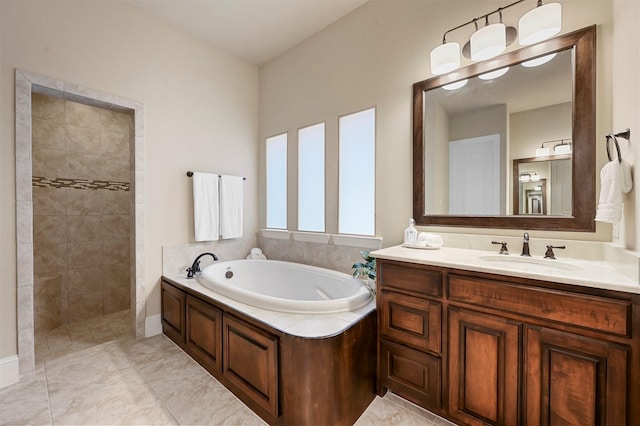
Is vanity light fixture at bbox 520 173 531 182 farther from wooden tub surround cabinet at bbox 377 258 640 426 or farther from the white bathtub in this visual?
the white bathtub

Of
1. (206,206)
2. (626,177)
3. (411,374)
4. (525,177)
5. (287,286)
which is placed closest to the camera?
(626,177)

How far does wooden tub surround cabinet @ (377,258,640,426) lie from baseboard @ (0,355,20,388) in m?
2.48

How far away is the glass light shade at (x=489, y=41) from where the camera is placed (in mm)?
1626

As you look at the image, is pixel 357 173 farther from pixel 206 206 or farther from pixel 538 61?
pixel 206 206

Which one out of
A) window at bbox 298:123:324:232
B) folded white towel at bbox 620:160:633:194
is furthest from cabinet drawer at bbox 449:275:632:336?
window at bbox 298:123:324:232

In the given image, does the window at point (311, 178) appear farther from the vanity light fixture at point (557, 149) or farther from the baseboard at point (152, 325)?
the vanity light fixture at point (557, 149)

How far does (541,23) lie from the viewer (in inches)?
58.4

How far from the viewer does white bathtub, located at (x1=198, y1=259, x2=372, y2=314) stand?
5.59 ft

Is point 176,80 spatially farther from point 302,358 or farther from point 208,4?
point 302,358

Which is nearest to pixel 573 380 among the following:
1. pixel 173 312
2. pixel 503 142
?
pixel 503 142

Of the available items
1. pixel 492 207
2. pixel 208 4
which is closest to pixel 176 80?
pixel 208 4

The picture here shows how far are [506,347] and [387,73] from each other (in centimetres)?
209

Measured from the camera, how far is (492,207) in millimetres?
1821

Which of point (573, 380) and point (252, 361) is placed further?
point (252, 361)
